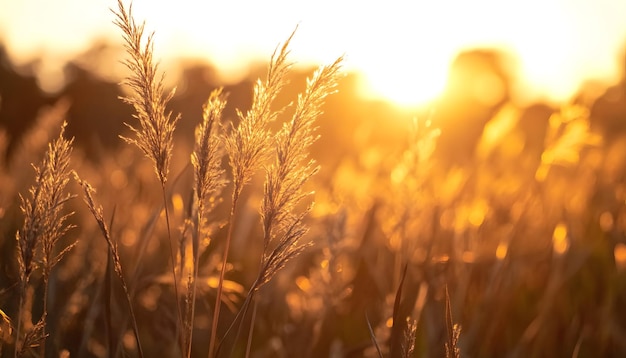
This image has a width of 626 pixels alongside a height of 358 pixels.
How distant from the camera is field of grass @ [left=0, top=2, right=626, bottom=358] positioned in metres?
1.60

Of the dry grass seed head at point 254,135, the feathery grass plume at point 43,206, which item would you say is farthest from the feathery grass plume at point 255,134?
the feathery grass plume at point 43,206

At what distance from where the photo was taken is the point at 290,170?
1593 millimetres

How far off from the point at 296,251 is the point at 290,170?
8.6 inches

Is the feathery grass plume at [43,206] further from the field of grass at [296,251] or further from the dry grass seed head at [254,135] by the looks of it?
the dry grass seed head at [254,135]

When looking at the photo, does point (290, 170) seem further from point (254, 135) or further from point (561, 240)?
point (561, 240)

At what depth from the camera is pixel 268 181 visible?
62.7 inches

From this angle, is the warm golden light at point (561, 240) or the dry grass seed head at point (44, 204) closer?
the dry grass seed head at point (44, 204)

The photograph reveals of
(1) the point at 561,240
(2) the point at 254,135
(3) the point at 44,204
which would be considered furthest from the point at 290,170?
(1) the point at 561,240

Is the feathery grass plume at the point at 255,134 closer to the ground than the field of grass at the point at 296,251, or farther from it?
farther from it

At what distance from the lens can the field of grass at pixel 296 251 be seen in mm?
1599

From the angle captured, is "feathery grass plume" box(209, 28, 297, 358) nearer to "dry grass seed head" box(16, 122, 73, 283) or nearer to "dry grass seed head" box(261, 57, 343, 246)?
"dry grass seed head" box(261, 57, 343, 246)

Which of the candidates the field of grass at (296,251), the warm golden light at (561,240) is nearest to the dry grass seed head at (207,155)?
the field of grass at (296,251)

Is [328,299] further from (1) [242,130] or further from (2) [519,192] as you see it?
(2) [519,192]

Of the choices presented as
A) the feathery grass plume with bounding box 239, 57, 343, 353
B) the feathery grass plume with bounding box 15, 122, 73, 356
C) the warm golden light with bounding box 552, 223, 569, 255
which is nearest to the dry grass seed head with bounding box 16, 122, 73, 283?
the feathery grass plume with bounding box 15, 122, 73, 356
